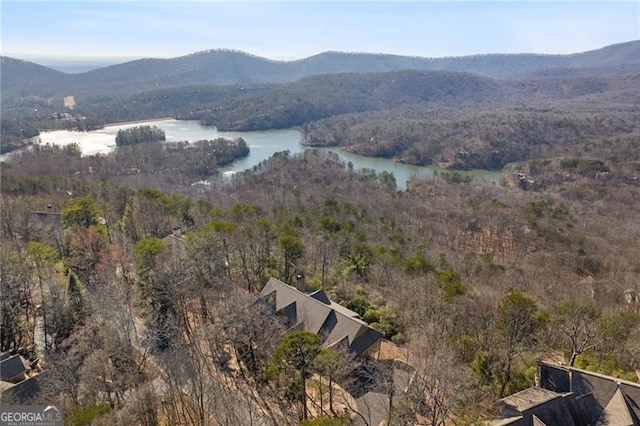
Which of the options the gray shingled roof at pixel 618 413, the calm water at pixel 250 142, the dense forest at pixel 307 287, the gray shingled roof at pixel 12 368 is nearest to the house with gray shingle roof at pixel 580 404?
the gray shingled roof at pixel 618 413

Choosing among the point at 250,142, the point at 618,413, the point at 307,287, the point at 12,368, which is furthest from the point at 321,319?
the point at 250,142

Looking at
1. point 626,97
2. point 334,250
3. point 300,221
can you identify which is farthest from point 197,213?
point 626,97

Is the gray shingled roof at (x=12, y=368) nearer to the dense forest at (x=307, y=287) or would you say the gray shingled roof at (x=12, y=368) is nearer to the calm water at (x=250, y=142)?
the dense forest at (x=307, y=287)

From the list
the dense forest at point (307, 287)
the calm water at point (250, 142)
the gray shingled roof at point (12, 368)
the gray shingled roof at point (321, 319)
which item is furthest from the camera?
the calm water at point (250, 142)

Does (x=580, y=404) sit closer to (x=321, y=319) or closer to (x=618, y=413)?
(x=618, y=413)

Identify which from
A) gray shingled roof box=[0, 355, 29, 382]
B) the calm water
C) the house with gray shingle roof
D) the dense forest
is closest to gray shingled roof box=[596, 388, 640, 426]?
the house with gray shingle roof
